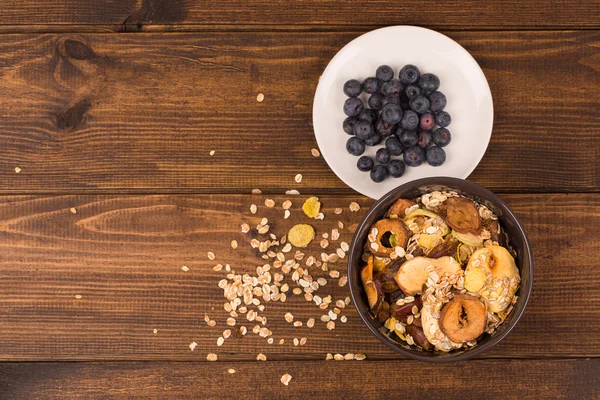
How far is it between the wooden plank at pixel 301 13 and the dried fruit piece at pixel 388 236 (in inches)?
→ 16.7

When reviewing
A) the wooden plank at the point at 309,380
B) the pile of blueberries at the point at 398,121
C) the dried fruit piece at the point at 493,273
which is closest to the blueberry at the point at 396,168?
the pile of blueberries at the point at 398,121

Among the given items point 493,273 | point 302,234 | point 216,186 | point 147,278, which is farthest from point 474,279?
point 147,278

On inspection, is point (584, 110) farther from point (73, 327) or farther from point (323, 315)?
point (73, 327)

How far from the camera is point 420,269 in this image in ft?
2.89

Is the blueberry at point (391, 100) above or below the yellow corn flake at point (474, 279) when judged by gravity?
above

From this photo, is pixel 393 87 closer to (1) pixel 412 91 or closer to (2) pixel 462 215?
(1) pixel 412 91

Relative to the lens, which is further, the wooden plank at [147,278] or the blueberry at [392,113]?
the wooden plank at [147,278]

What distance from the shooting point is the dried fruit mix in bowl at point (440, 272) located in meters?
0.88

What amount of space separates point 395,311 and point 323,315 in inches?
→ 7.5

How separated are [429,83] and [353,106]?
0.48 ft

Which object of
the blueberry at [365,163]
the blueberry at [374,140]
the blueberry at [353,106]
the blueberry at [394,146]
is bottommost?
the blueberry at [365,163]

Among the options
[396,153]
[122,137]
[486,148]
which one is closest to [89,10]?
[122,137]

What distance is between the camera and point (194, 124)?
1085mm

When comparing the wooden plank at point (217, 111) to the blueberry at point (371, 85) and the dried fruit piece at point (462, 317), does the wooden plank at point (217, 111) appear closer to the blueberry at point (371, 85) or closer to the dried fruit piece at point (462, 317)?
the blueberry at point (371, 85)
